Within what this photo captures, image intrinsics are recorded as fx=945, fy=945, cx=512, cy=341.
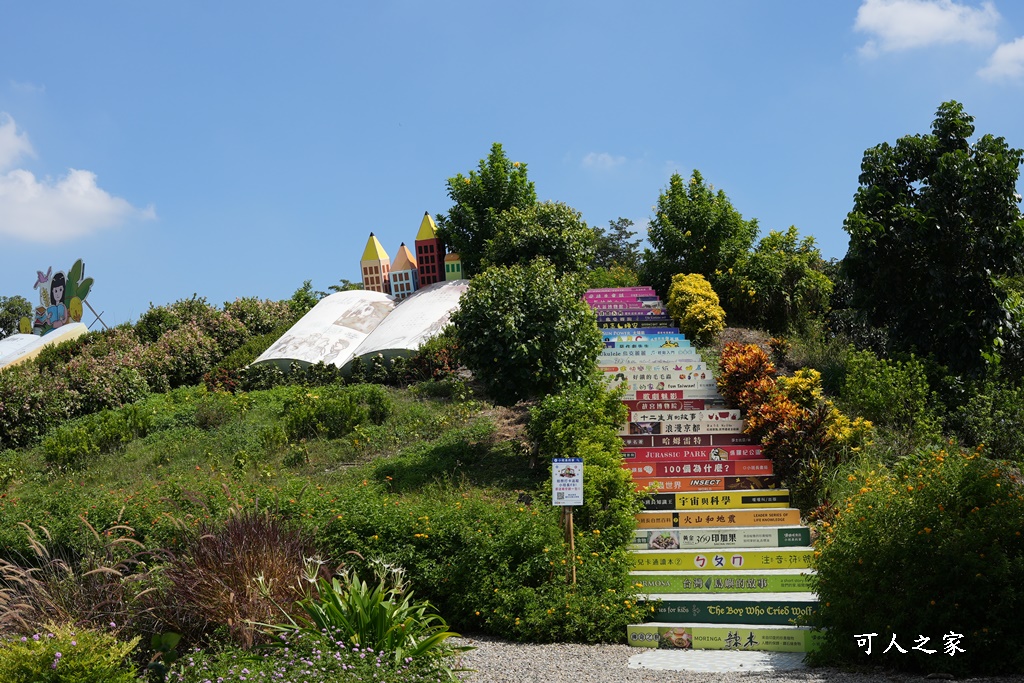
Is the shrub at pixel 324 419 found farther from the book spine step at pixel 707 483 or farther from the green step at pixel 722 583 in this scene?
the green step at pixel 722 583

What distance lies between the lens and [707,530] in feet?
34.2

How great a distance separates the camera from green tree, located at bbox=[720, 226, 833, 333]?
19.7m

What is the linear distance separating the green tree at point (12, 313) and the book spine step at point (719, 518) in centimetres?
4083

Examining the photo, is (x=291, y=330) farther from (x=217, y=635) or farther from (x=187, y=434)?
(x=217, y=635)

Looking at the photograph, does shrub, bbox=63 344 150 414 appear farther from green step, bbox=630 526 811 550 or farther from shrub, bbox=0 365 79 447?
green step, bbox=630 526 811 550

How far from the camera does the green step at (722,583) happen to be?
30.7ft

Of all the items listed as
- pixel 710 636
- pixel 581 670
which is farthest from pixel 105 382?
pixel 710 636

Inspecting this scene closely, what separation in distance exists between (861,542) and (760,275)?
13.2 metres

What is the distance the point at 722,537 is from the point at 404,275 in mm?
15838

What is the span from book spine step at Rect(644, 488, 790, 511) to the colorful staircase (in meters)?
0.01

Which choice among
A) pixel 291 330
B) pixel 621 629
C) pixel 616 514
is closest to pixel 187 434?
pixel 291 330

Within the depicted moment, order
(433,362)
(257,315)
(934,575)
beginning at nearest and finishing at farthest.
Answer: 1. (934,575)
2. (433,362)
3. (257,315)

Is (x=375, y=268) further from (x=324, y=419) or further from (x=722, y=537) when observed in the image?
(x=722, y=537)

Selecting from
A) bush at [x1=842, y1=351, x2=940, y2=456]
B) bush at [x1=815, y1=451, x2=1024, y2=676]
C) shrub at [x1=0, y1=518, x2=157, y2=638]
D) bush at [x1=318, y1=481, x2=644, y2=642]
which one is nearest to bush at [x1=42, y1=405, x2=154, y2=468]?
bush at [x1=318, y1=481, x2=644, y2=642]
